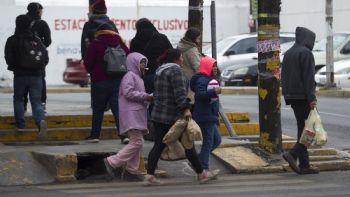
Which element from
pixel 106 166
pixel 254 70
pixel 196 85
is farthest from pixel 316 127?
pixel 254 70

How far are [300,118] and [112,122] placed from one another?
3.28m

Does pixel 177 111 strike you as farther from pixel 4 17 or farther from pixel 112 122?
pixel 4 17

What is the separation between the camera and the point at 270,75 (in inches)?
516

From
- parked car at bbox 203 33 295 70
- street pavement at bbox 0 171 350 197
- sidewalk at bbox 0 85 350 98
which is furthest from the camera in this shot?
parked car at bbox 203 33 295 70

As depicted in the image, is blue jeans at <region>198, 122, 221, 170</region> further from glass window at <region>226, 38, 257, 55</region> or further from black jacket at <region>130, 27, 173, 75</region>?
glass window at <region>226, 38, 257, 55</region>

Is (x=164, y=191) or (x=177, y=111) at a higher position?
(x=177, y=111)

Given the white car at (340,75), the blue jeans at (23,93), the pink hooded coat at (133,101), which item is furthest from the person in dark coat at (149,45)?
the white car at (340,75)

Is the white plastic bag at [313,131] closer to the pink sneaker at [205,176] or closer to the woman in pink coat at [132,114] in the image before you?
the pink sneaker at [205,176]

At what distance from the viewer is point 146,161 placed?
40.1 feet

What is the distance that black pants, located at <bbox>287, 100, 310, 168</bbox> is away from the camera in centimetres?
1186

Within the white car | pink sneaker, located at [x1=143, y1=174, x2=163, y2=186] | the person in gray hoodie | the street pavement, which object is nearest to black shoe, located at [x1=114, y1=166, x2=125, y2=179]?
the street pavement

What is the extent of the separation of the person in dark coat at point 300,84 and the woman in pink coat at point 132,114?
1789 millimetres

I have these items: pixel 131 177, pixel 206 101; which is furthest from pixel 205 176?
pixel 131 177

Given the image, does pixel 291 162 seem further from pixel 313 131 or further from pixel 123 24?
pixel 123 24
